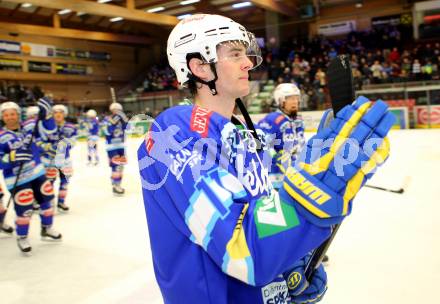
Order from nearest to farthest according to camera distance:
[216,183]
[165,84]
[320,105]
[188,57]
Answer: [216,183]
[188,57]
[320,105]
[165,84]

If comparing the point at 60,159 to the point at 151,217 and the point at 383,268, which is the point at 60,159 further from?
the point at 151,217

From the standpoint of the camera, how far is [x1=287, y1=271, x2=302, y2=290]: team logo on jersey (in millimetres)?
1048

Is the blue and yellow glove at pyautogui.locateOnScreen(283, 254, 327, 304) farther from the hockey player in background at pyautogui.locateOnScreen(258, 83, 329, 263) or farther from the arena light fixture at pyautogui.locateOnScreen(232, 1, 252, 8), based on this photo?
the arena light fixture at pyautogui.locateOnScreen(232, 1, 252, 8)

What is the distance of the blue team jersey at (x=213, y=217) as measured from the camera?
0.68 meters

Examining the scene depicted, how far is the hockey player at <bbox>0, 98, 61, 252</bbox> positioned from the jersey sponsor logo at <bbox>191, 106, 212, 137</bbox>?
12.7 ft

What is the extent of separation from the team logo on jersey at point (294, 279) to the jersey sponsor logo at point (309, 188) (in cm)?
48

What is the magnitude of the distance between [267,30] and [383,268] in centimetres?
1897

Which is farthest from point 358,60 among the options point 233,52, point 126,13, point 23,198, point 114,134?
point 233,52

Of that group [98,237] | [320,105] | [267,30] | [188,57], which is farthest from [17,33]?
[188,57]

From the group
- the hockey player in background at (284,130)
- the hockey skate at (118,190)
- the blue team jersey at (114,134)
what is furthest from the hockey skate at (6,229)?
the hockey player in background at (284,130)

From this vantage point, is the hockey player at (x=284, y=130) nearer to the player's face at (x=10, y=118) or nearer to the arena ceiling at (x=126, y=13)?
the player's face at (x=10, y=118)

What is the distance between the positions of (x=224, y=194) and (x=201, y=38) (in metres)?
0.52

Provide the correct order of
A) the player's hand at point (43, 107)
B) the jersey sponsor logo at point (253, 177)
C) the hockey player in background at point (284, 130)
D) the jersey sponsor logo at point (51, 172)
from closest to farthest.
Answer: the jersey sponsor logo at point (253, 177)
the hockey player in background at point (284, 130)
the player's hand at point (43, 107)
the jersey sponsor logo at point (51, 172)

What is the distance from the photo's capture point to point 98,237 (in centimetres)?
438
